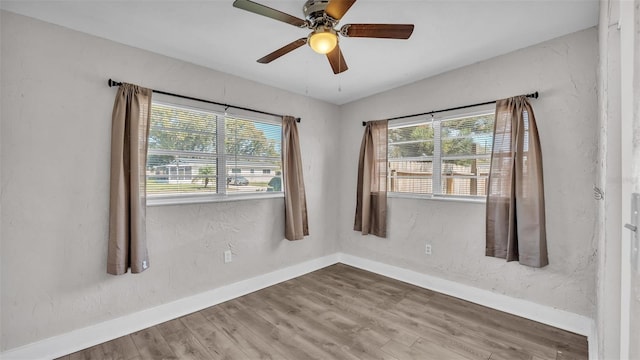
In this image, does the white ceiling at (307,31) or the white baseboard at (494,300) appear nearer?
the white ceiling at (307,31)

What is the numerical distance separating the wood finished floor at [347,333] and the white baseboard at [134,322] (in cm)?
7

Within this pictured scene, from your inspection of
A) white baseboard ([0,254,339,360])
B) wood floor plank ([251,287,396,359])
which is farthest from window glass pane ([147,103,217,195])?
wood floor plank ([251,287,396,359])

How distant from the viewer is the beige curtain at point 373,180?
3.68 m

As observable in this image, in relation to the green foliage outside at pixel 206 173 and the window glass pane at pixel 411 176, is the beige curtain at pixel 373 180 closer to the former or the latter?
the window glass pane at pixel 411 176

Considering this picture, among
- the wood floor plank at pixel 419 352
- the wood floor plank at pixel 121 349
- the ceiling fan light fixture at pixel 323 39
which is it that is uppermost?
the ceiling fan light fixture at pixel 323 39

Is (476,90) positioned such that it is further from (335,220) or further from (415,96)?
(335,220)

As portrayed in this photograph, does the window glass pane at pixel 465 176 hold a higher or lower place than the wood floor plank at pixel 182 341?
higher

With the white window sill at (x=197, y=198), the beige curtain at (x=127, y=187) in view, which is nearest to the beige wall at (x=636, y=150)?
the beige curtain at (x=127, y=187)

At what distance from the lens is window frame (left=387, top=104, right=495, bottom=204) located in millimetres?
2868

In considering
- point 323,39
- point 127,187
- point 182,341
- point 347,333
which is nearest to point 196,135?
point 127,187

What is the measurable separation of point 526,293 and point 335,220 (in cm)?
250

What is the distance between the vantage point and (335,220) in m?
4.33

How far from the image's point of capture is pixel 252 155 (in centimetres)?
334

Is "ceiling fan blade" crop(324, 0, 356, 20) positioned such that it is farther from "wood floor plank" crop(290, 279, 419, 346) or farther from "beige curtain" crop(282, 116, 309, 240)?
"wood floor plank" crop(290, 279, 419, 346)
